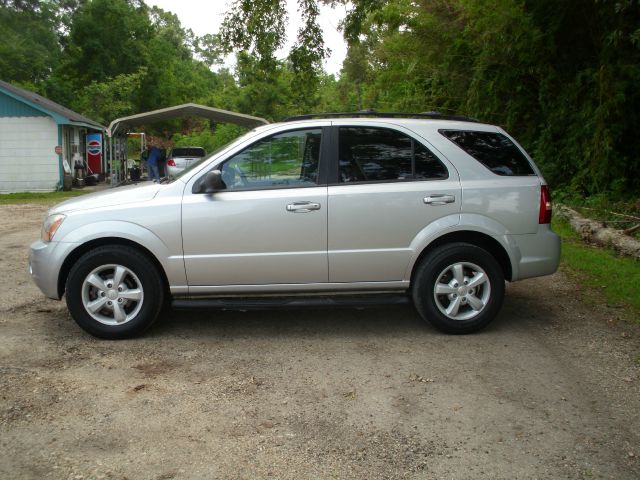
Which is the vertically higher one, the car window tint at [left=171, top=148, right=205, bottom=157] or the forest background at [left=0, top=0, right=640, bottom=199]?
the forest background at [left=0, top=0, right=640, bottom=199]

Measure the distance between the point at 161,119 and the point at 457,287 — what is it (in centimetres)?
2243

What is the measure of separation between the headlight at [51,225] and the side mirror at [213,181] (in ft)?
4.11

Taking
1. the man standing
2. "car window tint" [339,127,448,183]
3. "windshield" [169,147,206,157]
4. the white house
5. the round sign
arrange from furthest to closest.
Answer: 1. the round sign
2. "windshield" [169,147,206,157]
3. the white house
4. the man standing
5. "car window tint" [339,127,448,183]

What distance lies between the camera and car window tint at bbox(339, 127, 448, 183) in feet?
18.1

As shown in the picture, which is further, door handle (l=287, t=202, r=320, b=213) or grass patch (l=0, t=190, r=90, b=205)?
grass patch (l=0, t=190, r=90, b=205)

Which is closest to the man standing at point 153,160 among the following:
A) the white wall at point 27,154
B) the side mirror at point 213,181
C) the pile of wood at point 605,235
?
the white wall at point 27,154

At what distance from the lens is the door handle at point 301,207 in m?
5.32

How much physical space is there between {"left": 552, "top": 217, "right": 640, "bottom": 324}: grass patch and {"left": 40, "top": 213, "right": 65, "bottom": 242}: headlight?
526cm

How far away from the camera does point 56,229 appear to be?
536cm

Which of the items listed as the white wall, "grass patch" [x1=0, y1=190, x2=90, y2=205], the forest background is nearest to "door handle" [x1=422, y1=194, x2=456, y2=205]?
the forest background

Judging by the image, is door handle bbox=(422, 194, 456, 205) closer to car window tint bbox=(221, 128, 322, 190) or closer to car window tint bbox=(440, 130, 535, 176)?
car window tint bbox=(440, 130, 535, 176)

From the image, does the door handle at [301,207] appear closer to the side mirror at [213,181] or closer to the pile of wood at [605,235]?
the side mirror at [213,181]

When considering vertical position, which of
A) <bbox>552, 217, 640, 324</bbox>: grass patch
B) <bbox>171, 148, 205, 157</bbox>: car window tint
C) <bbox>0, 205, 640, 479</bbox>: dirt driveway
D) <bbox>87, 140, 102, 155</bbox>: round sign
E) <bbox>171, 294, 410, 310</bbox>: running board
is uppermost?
<bbox>87, 140, 102, 155</bbox>: round sign

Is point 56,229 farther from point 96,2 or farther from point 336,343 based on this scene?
point 96,2
